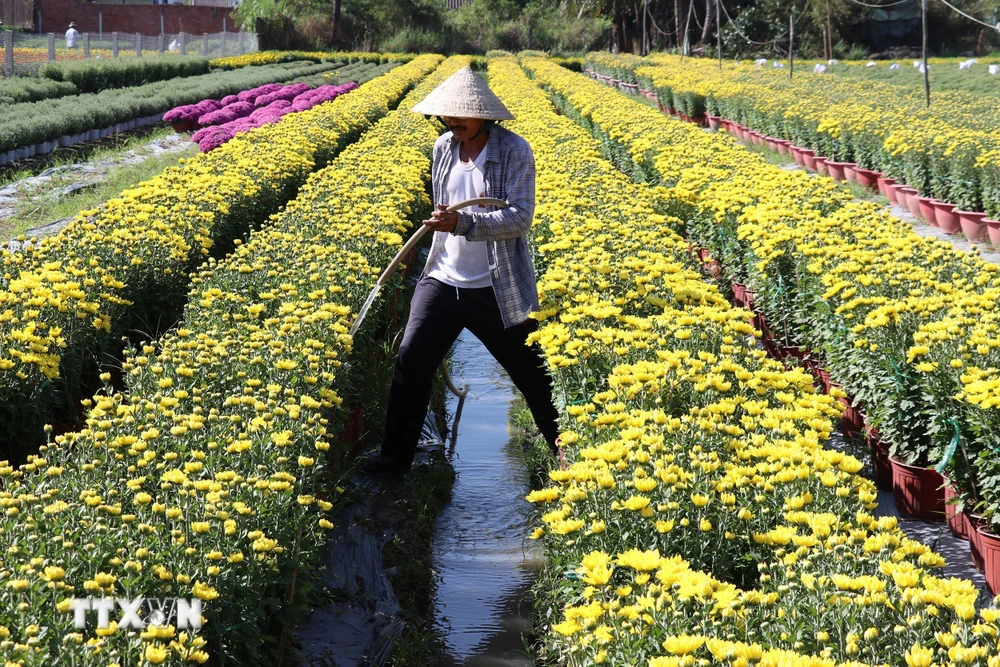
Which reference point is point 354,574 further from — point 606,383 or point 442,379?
point 442,379

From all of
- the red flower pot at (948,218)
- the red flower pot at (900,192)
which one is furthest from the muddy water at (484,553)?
A: the red flower pot at (900,192)

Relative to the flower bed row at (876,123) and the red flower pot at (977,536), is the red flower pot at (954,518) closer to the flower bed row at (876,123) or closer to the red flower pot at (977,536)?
the red flower pot at (977,536)

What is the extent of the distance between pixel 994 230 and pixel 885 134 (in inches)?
134

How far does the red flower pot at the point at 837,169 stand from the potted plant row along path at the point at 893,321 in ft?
21.1

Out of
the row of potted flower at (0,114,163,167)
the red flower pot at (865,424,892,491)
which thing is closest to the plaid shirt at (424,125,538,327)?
the red flower pot at (865,424,892,491)

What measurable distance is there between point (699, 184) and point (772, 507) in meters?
6.35

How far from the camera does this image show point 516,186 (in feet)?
16.0

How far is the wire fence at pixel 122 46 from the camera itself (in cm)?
3916

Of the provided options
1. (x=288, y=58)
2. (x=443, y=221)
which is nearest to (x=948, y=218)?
(x=443, y=221)

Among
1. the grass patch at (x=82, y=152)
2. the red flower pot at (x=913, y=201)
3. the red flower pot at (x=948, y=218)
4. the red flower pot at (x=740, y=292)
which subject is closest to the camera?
the red flower pot at (x=740, y=292)

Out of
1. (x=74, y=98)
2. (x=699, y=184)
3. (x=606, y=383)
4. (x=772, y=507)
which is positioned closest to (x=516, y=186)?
(x=606, y=383)

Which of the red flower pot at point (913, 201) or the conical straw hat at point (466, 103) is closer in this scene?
the conical straw hat at point (466, 103)

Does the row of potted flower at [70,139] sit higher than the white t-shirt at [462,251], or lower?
higher

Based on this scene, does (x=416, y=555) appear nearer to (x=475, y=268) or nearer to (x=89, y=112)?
(x=475, y=268)
